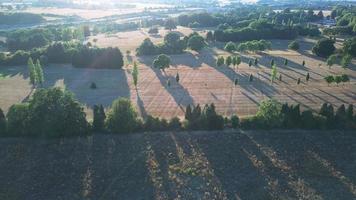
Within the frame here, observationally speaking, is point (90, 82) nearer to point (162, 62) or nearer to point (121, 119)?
point (162, 62)

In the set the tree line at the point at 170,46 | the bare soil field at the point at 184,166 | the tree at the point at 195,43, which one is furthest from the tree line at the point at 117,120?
the tree at the point at 195,43

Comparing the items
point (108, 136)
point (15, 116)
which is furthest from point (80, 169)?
point (15, 116)

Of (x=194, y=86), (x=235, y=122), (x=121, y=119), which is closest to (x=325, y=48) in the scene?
(x=194, y=86)

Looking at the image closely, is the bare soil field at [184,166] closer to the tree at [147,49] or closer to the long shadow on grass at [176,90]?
the long shadow on grass at [176,90]

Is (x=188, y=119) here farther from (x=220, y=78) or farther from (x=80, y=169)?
(x=220, y=78)

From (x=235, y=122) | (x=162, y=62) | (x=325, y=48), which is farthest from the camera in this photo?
(x=325, y=48)

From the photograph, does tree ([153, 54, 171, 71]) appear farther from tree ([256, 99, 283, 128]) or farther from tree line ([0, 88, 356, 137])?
tree ([256, 99, 283, 128])

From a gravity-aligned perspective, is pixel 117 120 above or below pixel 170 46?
above
